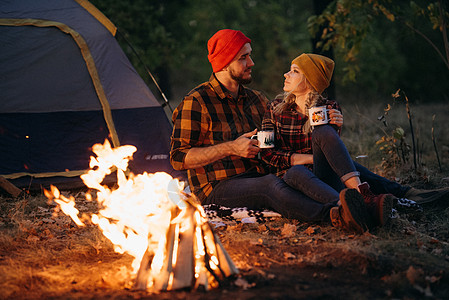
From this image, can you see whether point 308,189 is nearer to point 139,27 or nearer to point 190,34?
point 139,27

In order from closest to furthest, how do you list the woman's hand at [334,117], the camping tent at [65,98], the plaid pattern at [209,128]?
the woman's hand at [334,117] < the plaid pattern at [209,128] < the camping tent at [65,98]

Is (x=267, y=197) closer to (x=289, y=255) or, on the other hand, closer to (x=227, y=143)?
(x=227, y=143)

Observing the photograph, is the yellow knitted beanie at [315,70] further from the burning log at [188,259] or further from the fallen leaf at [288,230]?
the burning log at [188,259]

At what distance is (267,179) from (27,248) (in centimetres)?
180

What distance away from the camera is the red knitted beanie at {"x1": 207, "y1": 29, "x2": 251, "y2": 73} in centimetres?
366

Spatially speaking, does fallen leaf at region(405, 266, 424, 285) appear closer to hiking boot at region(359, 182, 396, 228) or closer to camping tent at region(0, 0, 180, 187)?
hiking boot at region(359, 182, 396, 228)

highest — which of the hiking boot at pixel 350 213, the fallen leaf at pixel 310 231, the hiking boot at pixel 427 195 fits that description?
the hiking boot at pixel 350 213

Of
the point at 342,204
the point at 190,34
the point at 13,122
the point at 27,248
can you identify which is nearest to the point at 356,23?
the point at 342,204

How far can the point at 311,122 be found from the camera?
3365 millimetres

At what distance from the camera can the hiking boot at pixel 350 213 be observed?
2883 millimetres

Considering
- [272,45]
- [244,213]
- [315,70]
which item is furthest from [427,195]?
[272,45]

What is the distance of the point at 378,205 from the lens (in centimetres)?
304

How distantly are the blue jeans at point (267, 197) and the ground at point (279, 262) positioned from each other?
0.14 meters

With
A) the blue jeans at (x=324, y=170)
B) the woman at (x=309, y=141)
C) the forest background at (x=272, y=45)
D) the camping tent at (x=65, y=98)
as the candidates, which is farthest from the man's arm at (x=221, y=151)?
the forest background at (x=272, y=45)
